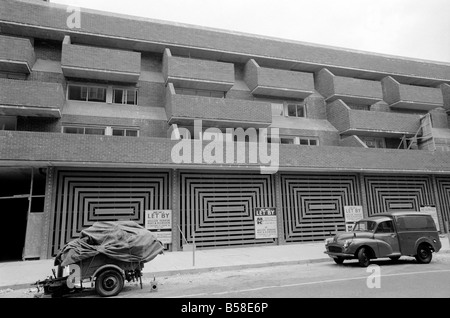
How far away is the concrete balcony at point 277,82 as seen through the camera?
70.2 feet

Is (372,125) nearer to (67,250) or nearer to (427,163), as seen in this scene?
(427,163)

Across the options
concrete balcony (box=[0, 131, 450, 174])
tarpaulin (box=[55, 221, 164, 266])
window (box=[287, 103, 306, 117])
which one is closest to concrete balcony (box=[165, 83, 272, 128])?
concrete balcony (box=[0, 131, 450, 174])

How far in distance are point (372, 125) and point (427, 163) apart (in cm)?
409

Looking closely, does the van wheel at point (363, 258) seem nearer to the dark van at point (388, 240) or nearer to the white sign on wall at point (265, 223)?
the dark van at point (388, 240)

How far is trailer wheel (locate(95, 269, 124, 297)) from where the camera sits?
7.82 m

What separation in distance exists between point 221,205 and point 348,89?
41.6 ft

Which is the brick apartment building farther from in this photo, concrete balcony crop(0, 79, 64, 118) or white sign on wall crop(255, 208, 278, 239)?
white sign on wall crop(255, 208, 278, 239)

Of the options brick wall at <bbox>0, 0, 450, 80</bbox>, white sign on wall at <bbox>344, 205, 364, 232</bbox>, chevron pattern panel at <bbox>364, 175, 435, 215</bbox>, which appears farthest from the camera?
chevron pattern panel at <bbox>364, 175, 435, 215</bbox>

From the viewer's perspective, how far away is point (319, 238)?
19328 mm

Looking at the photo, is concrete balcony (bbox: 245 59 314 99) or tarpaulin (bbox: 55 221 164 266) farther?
concrete balcony (bbox: 245 59 314 99)

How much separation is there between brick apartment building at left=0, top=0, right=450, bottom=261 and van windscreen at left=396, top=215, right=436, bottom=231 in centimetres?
679

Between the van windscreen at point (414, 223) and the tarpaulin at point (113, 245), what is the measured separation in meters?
8.71

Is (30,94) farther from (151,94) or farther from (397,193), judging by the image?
(397,193)

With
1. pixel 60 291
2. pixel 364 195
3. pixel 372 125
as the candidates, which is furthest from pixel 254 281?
pixel 372 125
